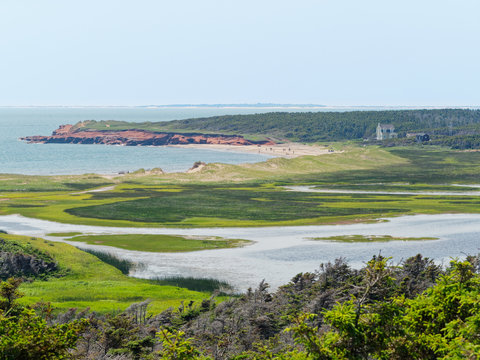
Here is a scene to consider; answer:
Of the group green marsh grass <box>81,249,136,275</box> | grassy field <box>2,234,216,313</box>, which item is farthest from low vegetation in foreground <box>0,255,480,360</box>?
green marsh grass <box>81,249,136,275</box>

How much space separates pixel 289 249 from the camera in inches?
2199

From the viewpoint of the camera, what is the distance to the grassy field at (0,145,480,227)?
72125mm

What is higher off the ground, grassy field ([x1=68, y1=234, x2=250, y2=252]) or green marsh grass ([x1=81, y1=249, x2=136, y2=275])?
grassy field ([x1=68, y1=234, x2=250, y2=252])

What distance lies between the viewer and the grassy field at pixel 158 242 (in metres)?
56.5

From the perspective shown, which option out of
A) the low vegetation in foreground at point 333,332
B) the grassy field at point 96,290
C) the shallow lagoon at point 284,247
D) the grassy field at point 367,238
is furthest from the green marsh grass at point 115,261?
the low vegetation in foreground at point 333,332

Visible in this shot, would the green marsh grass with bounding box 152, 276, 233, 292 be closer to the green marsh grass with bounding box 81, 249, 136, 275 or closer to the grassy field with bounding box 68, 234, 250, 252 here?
the green marsh grass with bounding box 81, 249, 136, 275

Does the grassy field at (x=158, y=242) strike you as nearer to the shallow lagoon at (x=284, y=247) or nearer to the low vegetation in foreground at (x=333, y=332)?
the shallow lagoon at (x=284, y=247)

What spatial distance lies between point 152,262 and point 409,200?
143 ft

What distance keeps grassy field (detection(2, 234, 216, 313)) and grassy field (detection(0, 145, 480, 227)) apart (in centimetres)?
1850

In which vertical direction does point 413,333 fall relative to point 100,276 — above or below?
above

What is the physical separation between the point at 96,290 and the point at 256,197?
47865 mm

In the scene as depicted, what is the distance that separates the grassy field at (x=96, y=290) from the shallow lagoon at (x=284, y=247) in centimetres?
308

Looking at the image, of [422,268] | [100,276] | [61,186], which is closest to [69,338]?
[422,268]

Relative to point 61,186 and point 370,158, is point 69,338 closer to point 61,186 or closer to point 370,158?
point 61,186
